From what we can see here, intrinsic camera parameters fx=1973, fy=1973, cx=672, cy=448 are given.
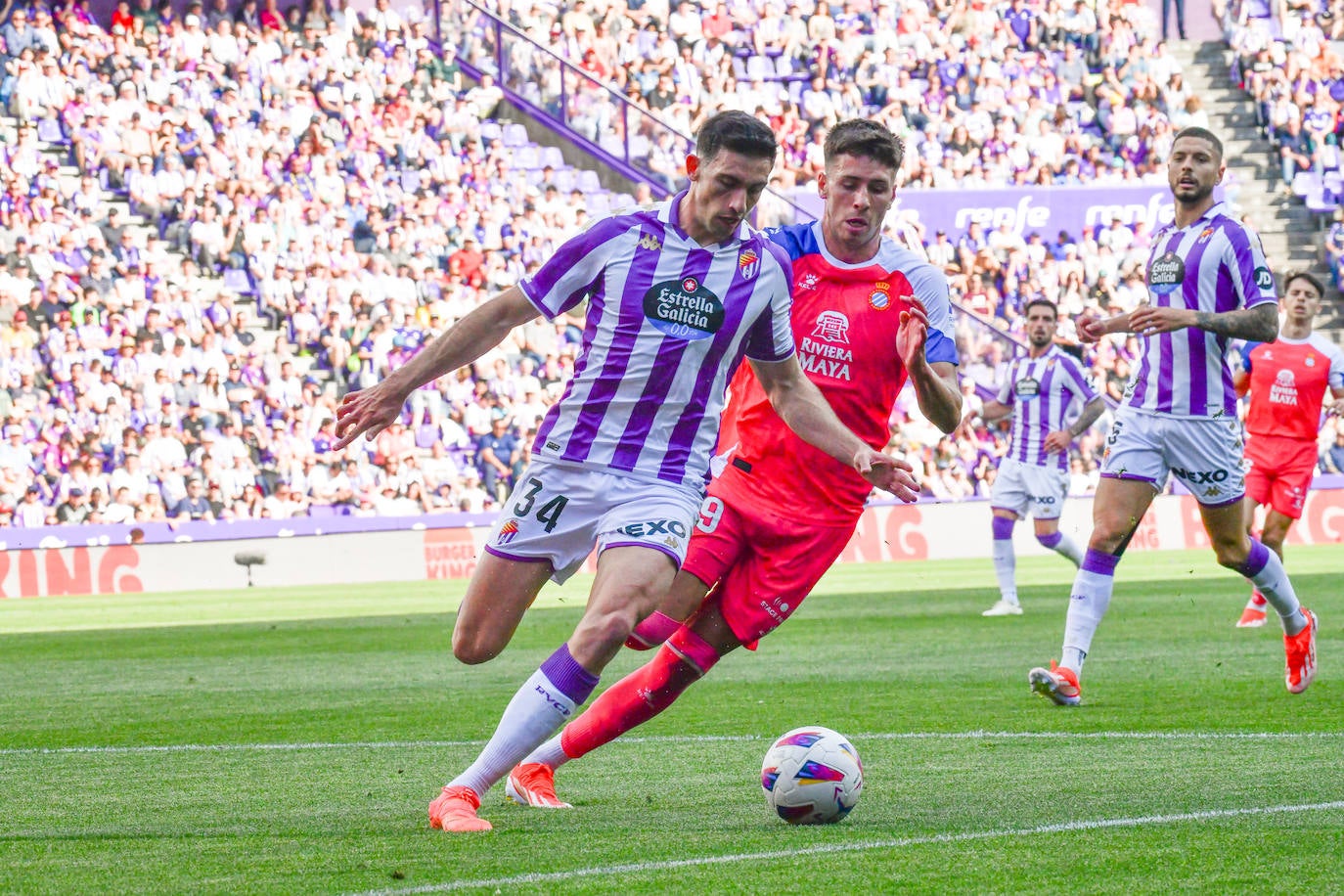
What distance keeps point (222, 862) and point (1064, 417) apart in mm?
13979

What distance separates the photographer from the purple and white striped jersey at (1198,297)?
9844 mm

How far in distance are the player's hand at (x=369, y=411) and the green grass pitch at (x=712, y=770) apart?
1.24 metres

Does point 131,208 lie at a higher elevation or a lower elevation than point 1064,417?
higher

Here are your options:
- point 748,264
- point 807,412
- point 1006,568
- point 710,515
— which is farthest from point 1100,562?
point 1006,568

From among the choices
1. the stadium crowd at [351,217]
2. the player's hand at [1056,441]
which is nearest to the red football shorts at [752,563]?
the player's hand at [1056,441]

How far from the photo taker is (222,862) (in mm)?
5500

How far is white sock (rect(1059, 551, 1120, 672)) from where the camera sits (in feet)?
32.9

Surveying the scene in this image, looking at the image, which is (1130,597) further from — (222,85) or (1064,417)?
(222,85)

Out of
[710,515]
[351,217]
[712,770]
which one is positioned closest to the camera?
[710,515]

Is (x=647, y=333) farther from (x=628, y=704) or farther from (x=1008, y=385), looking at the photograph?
(x=1008, y=385)

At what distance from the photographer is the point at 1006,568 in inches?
695

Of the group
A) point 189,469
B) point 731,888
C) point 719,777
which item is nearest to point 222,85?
point 189,469

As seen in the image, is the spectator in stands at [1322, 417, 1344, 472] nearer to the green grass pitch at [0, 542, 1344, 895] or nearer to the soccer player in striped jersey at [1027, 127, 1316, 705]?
the green grass pitch at [0, 542, 1344, 895]

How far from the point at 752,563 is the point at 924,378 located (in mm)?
1069
